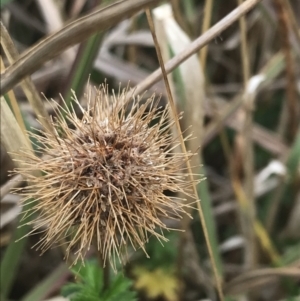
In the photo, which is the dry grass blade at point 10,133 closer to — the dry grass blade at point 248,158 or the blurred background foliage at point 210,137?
the blurred background foliage at point 210,137

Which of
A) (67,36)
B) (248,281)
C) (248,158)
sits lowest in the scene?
(248,281)

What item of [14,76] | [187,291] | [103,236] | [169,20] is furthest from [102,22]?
[187,291]

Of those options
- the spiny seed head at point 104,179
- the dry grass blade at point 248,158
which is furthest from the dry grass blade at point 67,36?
the dry grass blade at point 248,158

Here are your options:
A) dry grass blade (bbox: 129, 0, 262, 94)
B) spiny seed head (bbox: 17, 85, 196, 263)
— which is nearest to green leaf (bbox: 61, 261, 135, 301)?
spiny seed head (bbox: 17, 85, 196, 263)

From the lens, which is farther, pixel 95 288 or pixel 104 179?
pixel 95 288

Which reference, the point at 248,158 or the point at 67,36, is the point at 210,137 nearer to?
the point at 248,158

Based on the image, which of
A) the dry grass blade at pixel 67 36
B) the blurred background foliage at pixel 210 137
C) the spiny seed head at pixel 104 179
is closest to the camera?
the dry grass blade at pixel 67 36

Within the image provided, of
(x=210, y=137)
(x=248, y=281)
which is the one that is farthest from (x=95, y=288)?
(x=210, y=137)
